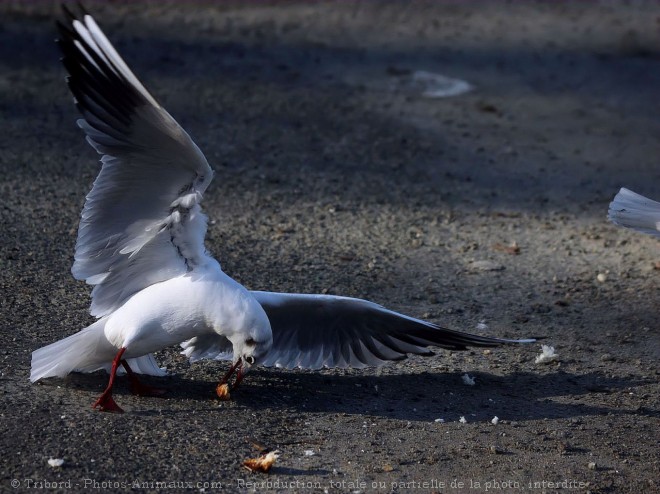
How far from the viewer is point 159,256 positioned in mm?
4246

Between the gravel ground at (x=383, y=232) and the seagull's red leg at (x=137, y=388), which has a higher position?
the seagull's red leg at (x=137, y=388)

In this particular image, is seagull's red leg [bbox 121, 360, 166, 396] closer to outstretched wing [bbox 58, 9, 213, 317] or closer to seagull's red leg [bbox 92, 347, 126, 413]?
seagull's red leg [bbox 92, 347, 126, 413]

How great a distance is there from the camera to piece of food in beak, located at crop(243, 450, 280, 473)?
3.67 m

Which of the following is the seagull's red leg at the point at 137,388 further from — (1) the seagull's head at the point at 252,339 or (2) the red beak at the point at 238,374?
(1) the seagull's head at the point at 252,339

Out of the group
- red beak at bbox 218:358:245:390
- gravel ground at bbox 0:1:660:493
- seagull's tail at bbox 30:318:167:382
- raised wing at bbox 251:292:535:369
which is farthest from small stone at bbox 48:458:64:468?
raised wing at bbox 251:292:535:369

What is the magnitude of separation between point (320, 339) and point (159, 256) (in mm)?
964

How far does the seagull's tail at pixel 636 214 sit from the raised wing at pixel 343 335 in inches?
52.3

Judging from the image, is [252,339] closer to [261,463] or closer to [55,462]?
[261,463]

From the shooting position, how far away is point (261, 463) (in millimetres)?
3682

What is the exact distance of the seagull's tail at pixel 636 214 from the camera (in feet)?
17.6

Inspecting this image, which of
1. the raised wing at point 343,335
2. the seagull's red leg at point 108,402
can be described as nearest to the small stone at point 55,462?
the seagull's red leg at point 108,402

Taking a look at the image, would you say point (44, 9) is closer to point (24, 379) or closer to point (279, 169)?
point (279, 169)

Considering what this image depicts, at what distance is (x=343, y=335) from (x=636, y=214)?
192 cm

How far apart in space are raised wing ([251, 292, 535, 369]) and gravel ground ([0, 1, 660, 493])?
120mm
